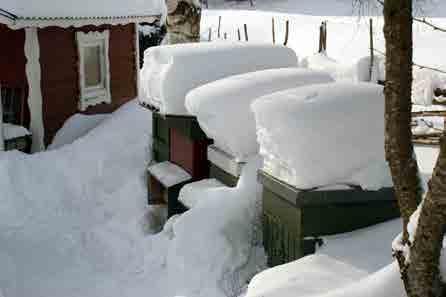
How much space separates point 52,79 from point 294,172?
644cm

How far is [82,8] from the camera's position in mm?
9969

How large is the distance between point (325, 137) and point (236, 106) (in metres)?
1.37

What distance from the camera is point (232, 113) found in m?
5.59

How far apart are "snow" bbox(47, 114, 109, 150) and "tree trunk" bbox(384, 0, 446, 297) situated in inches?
295

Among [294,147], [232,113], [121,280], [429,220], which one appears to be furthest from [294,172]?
[121,280]

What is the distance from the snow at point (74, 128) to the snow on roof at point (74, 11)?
157cm

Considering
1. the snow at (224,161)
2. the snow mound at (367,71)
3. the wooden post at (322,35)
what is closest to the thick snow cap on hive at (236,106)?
the snow at (224,161)

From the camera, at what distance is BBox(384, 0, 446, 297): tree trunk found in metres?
2.71

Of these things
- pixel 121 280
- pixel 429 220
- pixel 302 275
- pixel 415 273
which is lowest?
pixel 121 280

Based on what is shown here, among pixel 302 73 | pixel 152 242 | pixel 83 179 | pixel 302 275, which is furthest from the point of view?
pixel 83 179

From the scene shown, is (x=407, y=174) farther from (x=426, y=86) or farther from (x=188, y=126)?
(x=426, y=86)

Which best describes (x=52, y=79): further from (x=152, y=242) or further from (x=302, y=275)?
(x=302, y=275)

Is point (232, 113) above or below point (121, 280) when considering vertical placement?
above

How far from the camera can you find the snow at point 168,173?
6.54m
